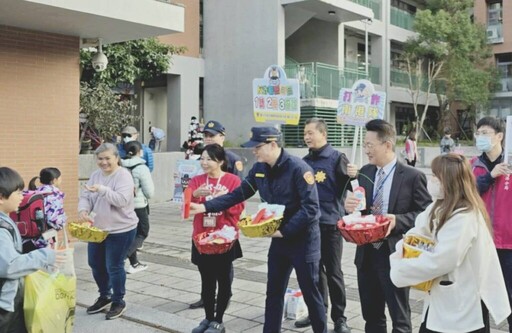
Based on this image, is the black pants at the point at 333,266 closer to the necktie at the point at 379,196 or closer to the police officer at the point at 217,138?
the necktie at the point at 379,196

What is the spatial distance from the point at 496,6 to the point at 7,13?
118ft

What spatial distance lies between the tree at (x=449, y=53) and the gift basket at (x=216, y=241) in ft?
87.0

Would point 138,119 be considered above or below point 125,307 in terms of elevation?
above

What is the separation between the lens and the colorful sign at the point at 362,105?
700 centimetres

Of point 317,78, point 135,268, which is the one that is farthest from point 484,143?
point 317,78

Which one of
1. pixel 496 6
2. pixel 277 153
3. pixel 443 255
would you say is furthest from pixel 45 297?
pixel 496 6

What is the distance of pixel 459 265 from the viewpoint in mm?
3131

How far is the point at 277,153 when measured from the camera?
181 inches

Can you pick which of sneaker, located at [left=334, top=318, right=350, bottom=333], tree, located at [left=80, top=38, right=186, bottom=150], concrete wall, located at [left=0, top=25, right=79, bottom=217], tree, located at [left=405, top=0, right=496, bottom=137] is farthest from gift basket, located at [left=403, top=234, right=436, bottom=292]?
tree, located at [left=405, top=0, right=496, bottom=137]

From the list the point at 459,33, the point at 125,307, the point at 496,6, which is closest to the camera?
the point at 125,307

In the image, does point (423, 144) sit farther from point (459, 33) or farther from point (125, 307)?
point (125, 307)

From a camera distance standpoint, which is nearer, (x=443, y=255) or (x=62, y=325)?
(x=443, y=255)

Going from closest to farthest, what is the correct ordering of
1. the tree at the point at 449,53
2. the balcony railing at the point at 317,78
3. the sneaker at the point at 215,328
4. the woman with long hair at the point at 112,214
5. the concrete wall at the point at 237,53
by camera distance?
1. the sneaker at the point at 215,328
2. the woman with long hair at the point at 112,214
3. the balcony railing at the point at 317,78
4. the concrete wall at the point at 237,53
5. the tree at the point at 449,53

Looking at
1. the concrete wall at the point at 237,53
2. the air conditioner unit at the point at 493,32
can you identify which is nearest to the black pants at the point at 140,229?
the concrete wall at the point at 237,53
